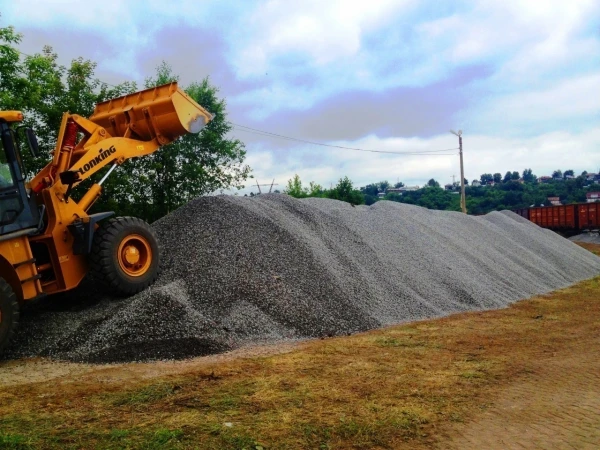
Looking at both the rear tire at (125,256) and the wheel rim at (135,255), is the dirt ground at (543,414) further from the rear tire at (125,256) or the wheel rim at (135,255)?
the wheel rim at (135,255)

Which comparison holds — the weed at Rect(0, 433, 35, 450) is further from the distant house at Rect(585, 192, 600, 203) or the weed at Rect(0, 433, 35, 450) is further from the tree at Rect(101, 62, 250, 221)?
the distant house at Rect(585, 192, 600, 203)

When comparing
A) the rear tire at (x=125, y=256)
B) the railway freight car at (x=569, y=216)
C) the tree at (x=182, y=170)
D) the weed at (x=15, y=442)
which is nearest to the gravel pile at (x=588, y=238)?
the railway freight car at (x=569, y=216)

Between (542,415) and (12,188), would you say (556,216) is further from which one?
(12,188)

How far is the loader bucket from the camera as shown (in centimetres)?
959

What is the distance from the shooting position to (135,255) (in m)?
8.91

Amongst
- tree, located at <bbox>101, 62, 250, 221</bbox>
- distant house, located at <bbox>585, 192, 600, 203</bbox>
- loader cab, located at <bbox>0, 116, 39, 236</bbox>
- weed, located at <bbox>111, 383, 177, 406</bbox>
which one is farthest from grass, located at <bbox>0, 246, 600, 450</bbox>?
distant house, located at <bbox>585, 192, 600, 203</bbox>

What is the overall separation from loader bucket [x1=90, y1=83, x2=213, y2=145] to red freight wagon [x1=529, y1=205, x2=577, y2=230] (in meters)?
32.7

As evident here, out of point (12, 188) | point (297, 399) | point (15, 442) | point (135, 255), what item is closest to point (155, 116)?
point (135, 255)

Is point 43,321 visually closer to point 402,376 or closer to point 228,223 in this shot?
point 228,223

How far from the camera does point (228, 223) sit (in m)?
11.0

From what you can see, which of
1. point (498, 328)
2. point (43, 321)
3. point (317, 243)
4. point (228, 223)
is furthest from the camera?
point (317, 243)

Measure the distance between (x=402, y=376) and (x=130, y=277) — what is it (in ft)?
15.4

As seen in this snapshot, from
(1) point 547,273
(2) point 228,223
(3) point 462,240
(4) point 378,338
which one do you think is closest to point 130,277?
(2) point 228,223

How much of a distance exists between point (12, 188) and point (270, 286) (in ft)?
13.9
